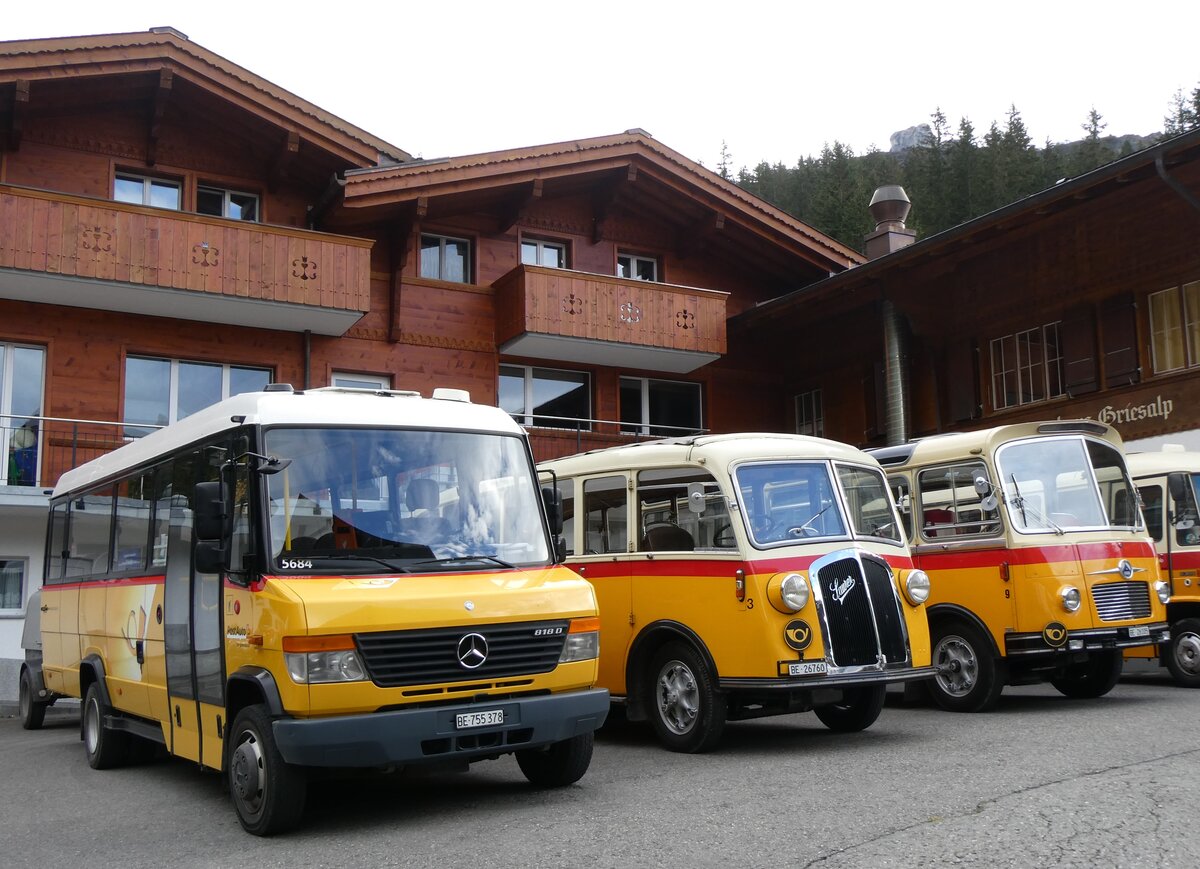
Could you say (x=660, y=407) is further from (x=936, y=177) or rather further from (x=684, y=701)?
(x=936, y=177)

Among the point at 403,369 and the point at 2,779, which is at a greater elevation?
the point at 403,369

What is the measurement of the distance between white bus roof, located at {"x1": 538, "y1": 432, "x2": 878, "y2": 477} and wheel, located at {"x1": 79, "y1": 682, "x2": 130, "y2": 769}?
16.1 feet

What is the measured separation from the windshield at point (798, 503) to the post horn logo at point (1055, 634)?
2085 millimetres

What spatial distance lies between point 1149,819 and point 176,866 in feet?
16.7

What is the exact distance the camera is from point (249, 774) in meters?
7.25

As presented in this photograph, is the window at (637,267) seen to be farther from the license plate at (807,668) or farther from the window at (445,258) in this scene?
the license plate at (807,668)

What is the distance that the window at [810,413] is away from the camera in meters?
25.8

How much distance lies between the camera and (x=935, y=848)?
19.2 ft

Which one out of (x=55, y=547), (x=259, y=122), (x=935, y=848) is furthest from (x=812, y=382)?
(x=935, y=848)

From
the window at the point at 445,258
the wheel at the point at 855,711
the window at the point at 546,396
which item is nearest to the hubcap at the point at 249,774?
the wheel at the point at 855,711

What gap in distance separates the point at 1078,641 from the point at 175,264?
1433 centimetres

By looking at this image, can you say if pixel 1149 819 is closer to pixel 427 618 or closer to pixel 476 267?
pixel 427 618

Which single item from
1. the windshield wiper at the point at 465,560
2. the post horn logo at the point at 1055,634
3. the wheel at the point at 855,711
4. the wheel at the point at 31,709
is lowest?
the wheel at the point at 31,709

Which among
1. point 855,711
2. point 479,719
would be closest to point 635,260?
point 855,711
